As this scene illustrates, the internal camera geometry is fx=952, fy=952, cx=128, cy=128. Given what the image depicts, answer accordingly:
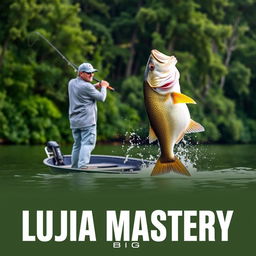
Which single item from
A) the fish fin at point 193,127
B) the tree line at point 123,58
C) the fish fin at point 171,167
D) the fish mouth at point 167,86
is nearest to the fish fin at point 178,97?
the fish mouth at point 167,86

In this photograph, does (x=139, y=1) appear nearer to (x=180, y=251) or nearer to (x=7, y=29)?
(x=7, y=29)

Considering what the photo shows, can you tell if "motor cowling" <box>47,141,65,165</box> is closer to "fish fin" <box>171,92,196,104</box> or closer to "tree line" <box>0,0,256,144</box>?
"fish fin" <box>171,92,196,104</box>

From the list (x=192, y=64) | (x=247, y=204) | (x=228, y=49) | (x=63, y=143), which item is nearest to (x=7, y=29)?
(x=63, y=143)

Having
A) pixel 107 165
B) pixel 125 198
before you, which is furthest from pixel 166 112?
pixel 107 165

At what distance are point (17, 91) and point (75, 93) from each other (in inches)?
1039

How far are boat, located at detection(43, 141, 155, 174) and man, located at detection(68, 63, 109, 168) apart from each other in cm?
49

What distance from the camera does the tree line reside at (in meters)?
42.4

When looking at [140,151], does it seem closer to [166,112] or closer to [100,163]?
[100,163]

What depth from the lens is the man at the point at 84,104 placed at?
657 inches

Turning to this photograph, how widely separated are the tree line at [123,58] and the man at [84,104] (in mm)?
23903

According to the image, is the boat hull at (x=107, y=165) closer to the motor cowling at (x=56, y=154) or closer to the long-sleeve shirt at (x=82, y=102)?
the motor cowling at (x=56, y=154)

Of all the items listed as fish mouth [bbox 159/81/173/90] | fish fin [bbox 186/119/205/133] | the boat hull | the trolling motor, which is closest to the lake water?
the boat hull

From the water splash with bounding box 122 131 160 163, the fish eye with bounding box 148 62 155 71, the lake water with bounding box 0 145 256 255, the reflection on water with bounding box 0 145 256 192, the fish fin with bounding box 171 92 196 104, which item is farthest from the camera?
the water splash with bounding box 122 131 160 163

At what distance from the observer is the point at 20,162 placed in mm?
22234
